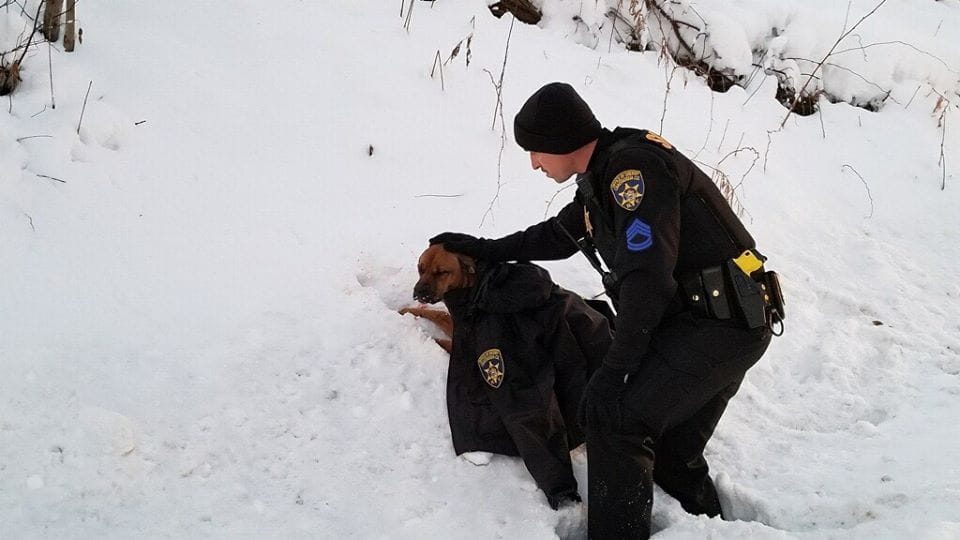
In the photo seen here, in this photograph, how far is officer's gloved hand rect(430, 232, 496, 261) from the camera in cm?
326

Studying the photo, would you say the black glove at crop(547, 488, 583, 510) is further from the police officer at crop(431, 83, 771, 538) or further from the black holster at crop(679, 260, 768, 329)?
the black holster at crop(679, 260, 768, 329)

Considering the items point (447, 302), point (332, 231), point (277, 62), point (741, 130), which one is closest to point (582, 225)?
point (447, 302)

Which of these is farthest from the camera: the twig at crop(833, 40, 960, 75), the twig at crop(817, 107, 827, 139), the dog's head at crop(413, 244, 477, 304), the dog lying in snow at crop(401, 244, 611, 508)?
the twig at crop(833, 40, 960, 75)

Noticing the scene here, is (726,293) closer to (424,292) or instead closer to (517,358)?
(517,358)

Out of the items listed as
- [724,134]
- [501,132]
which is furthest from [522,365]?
[724,134]

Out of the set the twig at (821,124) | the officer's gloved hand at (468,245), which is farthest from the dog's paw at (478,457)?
the twig at (821,124)

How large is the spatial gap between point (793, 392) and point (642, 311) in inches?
66.3

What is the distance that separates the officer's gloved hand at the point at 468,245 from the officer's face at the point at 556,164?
77 centimetres

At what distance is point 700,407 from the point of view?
2.56 meters

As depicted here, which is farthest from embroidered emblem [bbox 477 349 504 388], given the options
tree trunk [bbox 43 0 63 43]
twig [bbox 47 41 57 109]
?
tree trunk [bbox 43 0 63 43]

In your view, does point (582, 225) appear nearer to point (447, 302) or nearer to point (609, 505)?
point (447, 302)

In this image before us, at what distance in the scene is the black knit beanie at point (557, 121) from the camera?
239 centimetres

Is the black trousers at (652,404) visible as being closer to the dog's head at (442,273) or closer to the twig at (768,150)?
the dog's head at (442,273)

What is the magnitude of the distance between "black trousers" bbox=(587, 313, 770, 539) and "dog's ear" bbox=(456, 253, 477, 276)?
1.02 meters
